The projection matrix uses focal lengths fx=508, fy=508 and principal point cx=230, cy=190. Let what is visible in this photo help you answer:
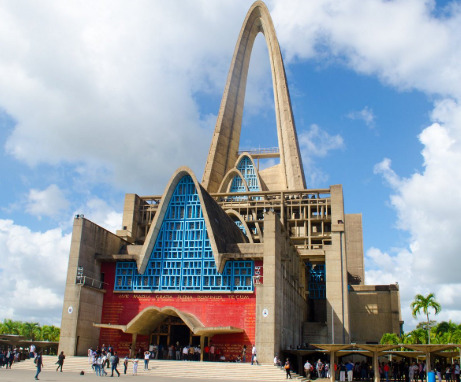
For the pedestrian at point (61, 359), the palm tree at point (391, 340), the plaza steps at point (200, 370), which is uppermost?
the palm tree at point (391, 340)

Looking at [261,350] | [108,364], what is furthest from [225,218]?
[108,364]

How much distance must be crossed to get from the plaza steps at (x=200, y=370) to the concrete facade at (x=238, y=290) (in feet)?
7.09

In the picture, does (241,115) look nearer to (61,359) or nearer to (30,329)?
(30,329)

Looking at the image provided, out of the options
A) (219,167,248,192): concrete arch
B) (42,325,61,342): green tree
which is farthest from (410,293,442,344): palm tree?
A: (42,325,61,342): green tree

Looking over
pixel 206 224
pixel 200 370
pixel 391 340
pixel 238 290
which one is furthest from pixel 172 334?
pixel 391 340

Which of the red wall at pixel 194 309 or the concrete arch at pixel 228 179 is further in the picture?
the concrete arch at pixel 228 179

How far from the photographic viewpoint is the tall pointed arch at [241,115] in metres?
58.4

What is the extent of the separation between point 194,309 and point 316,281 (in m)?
20.4

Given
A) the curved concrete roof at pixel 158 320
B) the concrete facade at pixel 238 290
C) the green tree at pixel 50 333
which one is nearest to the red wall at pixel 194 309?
the concrete facade at pixel 238 290

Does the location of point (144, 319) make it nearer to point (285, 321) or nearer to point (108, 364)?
point (108, 364)

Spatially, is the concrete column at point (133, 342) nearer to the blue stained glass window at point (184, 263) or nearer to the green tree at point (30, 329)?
the blue stained glass window at point (184, 263)

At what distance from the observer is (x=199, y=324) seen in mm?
31922

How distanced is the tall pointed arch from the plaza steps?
2839 cm

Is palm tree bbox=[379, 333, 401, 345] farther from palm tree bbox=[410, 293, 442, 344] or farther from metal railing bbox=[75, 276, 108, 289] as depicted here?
metal railing bbox=[75, 276, 108, 289]
